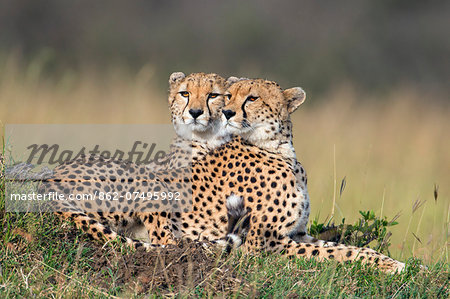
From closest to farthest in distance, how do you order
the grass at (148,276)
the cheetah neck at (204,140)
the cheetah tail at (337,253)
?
the grass at (148,276) < the cheetah tail at (337,253) < the cheetah neck at (204,140)

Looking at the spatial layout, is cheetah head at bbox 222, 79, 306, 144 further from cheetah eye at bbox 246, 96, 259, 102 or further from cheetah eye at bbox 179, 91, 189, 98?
cheetah eye at bbox 179, 91, 189, 98

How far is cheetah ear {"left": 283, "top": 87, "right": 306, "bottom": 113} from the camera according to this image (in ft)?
15.3

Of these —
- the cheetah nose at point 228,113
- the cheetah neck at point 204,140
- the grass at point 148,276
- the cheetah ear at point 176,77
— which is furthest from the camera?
the cheetah ear at point 176,77

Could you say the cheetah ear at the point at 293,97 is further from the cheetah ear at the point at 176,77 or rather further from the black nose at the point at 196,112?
the cheetah ear at the point at 176,77

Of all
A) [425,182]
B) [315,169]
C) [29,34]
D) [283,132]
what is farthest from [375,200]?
[29,34]

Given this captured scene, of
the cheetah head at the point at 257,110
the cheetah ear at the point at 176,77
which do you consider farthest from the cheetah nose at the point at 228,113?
the cheetah ear at the point at 176,77

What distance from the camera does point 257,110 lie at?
4512 mm

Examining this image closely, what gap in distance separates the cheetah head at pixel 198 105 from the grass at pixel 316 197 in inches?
31.8

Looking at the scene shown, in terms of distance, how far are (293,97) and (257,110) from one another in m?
0.27

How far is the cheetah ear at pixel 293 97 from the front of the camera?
4649mm

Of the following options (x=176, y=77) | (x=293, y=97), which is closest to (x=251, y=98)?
(x=293, y=97)
